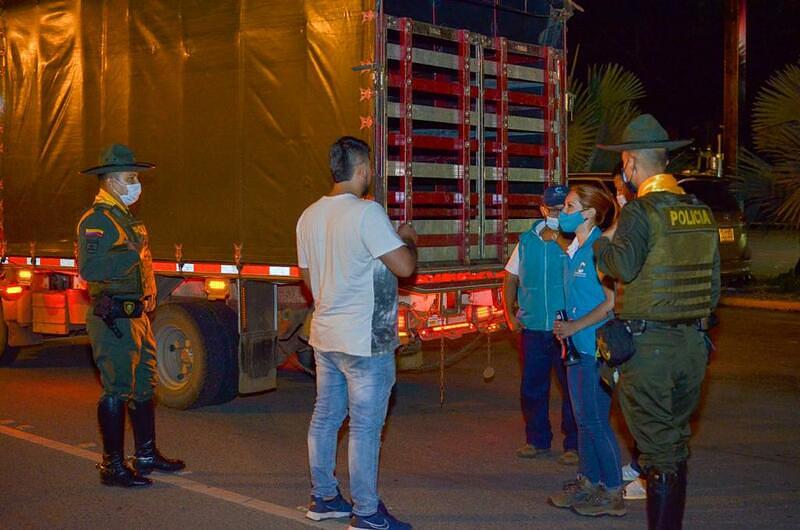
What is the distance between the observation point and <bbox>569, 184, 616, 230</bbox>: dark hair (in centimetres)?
577

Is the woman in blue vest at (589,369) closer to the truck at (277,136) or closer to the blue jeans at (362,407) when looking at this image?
the blue jeans at (362,407)

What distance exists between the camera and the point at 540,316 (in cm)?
695

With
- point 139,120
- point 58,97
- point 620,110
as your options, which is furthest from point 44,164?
point 620,110

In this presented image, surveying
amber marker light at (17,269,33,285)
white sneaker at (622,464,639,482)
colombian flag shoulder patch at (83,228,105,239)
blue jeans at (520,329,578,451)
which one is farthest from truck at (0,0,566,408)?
white sneaker at (622,464,639,482)

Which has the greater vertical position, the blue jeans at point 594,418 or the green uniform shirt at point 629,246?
the green uniform shirt at point 629,246

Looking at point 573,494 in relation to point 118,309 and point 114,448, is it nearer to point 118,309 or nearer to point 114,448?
point 114,448

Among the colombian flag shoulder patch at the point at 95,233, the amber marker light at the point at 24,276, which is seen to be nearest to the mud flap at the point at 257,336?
the colombian flag shoulder patch at the point at 95,233

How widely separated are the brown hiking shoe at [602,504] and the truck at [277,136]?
8.37ft

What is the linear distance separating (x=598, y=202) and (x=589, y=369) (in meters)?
0.89

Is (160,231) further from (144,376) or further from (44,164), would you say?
(144,376)

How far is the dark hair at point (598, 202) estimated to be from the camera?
5773 millimetres

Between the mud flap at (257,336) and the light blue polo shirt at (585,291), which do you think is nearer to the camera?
the light blue polo shirt at (585,291)

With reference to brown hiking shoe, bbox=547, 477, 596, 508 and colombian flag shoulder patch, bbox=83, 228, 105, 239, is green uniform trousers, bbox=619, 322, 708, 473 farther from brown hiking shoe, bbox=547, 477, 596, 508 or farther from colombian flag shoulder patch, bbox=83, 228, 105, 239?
colombian flag shoulder patch, bbox=83, 228, 105, 239

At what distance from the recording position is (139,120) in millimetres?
9133
